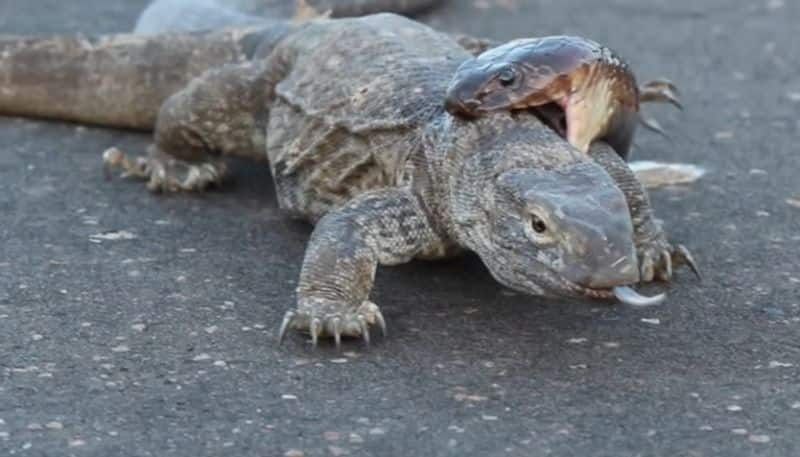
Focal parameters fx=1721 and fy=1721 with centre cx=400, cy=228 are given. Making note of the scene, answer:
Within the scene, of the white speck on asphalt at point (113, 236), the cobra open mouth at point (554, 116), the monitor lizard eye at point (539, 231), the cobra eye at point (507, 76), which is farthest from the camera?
the white speck on asphalt at point (113, 236)

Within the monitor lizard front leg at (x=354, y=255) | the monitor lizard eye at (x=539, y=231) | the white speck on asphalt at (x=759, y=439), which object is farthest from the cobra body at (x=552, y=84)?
the white speck on asphalt at (x=759, y=439)

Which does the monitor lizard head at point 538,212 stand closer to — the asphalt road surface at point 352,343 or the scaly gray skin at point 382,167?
the scaly gray skin at point 382,167

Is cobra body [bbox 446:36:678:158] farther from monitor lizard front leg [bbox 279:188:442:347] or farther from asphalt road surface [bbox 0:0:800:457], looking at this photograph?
asphalt road surface [bbox 0:0:800:457]

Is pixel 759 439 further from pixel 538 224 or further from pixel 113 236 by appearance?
pixel 113 236

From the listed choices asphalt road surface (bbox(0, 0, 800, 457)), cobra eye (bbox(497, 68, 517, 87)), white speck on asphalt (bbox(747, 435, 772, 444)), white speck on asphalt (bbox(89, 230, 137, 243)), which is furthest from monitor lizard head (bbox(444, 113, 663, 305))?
white speck on asphalt (bbox(89, 230, 137, 243))

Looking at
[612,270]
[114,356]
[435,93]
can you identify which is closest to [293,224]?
[435,93]

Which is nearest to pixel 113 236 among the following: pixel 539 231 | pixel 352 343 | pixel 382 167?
pixel 382 167

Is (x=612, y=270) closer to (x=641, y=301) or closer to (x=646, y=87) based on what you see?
(x=641, y=301)
